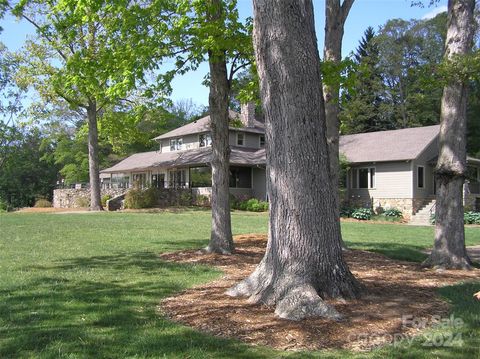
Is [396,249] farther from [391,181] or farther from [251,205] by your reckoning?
[251,205]

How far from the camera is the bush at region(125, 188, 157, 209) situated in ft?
101

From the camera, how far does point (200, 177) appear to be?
114 feet

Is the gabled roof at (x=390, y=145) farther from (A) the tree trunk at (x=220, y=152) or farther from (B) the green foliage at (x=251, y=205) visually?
(A) the tree trunk at (x=220, y=152)

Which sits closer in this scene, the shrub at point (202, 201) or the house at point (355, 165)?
the house at point (355, 165)

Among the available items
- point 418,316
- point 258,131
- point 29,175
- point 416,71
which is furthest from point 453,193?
point 29,175

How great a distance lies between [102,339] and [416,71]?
25.7 ft

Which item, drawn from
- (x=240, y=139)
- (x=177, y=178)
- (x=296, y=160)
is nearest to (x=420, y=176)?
(x=240, y=139)

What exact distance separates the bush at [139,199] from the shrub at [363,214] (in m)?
13.4

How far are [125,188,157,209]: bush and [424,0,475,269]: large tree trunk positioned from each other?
23892 millimetres

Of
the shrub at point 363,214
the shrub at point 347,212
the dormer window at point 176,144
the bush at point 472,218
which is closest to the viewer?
the bush at point 472,218

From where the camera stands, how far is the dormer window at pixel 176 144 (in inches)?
1518

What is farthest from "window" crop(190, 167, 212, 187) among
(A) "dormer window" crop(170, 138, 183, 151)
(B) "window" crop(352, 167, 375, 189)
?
(B) "window" crop(352, 167, 375, 189)

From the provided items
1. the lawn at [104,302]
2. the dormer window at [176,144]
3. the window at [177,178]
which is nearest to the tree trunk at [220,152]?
the lawn at [104,302]

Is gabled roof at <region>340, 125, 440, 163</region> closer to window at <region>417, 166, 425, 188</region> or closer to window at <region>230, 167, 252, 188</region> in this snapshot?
window at <region>417, 166, 425, 188</region>
